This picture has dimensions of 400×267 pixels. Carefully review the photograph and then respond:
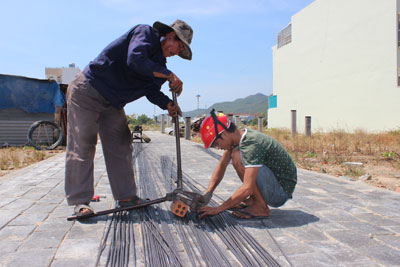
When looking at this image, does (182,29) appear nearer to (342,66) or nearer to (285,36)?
(342,66)

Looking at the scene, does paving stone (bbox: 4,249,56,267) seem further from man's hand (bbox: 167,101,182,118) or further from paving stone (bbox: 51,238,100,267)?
man's hand (bbox: 167,101,182,118)

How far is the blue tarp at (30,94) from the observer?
10.2m

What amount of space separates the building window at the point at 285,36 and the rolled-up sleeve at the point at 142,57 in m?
25.1

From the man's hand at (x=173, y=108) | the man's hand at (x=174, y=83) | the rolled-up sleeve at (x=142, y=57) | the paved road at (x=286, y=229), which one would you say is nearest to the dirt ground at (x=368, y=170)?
the paved road at (x=286, y=229)

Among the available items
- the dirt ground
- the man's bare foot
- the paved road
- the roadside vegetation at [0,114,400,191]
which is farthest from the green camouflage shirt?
the roadside vegetation at [0,114,400,191]

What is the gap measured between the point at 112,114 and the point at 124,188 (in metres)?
0.68

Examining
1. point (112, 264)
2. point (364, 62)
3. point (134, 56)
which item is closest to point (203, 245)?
point (112, 264)

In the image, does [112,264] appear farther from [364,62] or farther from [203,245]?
[364,62]

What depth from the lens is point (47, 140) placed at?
1024 centimetres

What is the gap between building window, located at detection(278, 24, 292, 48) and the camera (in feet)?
84.2

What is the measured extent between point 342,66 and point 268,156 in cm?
→ 1869

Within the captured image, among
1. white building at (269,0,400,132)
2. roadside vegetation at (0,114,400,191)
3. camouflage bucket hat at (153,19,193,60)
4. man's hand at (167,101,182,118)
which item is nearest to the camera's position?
camouflage bucket hat at (153,19,193,60)

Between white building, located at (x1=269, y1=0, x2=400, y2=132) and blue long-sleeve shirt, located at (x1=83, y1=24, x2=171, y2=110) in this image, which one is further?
white building, located at (x1=269, y1=0, x2=400, y2=132)

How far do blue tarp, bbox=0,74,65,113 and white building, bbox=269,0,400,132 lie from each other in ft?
46.9
